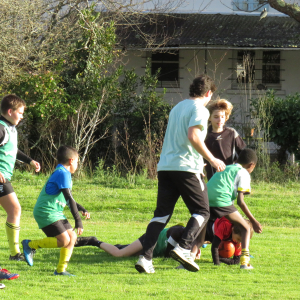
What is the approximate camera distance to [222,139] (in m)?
5.79

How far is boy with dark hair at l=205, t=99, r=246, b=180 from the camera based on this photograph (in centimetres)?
577

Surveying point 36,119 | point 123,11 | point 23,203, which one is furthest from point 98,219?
point 123,11

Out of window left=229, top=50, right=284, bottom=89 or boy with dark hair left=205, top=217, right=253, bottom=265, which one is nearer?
boy with dark hair left=205, top=217, right=253, bottom=265

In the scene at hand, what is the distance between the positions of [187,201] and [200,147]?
0.58 metres

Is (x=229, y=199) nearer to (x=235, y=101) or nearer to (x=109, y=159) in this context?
(x=109, y=159)

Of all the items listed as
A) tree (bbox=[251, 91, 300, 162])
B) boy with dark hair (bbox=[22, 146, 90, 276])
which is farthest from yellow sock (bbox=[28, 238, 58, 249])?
tree (bbox=[251, 91, 300, 162])

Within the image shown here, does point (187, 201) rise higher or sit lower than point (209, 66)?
lower

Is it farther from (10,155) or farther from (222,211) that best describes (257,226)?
(10,155)

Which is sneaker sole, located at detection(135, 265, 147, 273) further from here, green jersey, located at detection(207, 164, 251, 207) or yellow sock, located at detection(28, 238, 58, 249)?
green jersey, located at detection(207, 164, 251, 207)

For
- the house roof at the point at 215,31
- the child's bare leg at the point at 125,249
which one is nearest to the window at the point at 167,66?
the house roof at the point at 215,31

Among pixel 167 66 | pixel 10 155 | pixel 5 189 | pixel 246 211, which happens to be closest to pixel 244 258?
pixel 246 211

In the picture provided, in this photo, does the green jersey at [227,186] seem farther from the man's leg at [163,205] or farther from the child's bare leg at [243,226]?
the man's leg at [163,205]

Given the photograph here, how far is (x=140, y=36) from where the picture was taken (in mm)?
19266

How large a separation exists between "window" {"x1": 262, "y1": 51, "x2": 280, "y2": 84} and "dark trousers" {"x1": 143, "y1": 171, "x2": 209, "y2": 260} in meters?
16.4
